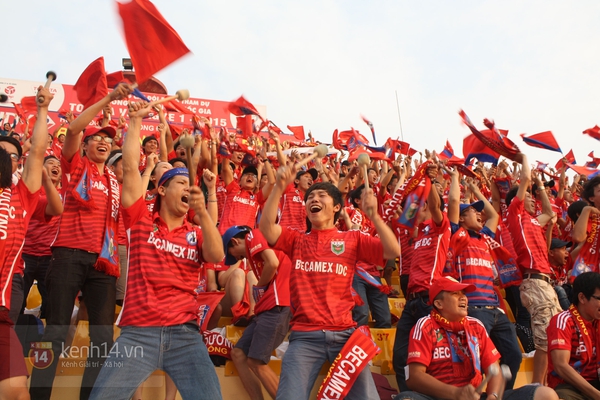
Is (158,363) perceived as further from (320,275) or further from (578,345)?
(578,345)

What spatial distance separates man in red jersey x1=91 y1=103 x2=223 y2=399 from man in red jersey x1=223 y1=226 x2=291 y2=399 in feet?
4.80

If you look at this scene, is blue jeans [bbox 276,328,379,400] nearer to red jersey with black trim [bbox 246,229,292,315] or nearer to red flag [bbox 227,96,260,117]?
red jersey with black trim [bbox 246,229,292,315]

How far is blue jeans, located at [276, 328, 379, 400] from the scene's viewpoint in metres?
3.69

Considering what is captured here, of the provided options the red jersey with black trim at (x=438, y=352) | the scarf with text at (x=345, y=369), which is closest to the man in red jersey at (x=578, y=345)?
the red jersey with black trim at (x=438, y=352)

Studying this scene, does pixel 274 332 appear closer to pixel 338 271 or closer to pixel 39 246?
pixel 338 271

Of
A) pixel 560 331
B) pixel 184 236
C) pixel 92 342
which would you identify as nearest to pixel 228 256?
pixel 92 342

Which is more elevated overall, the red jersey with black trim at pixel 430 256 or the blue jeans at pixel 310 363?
the red jersey with black trim at pixel 430 256

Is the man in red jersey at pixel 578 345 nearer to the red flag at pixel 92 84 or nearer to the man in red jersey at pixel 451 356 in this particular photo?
the man in red jersey at pixel 451 356

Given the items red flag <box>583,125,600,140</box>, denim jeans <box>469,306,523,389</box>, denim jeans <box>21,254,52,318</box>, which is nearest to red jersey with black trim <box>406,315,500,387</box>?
denim jeans <box>469,306,523,389</box>

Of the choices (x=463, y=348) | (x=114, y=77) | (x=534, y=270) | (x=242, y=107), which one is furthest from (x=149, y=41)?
(x=242, y=107)

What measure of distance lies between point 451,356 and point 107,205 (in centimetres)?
315

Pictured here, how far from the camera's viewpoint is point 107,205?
→ 4895 mm

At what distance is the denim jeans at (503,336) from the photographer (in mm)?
5449

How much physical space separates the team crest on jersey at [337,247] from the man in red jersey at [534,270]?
3.16m
